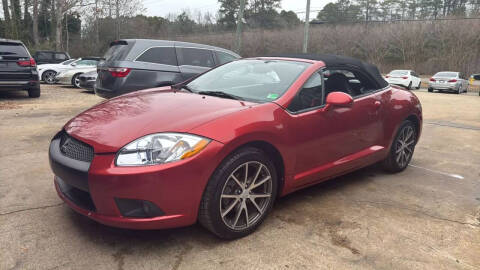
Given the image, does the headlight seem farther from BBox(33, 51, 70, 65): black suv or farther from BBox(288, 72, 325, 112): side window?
BBox(33, 51, 70, 65): black suv

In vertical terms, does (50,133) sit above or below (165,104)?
below

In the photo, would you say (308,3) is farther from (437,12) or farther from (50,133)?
(437,12)

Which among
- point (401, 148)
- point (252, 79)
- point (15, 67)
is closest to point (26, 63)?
point (15, 67)

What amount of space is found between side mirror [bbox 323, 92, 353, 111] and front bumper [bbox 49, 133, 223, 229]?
4.12 feet

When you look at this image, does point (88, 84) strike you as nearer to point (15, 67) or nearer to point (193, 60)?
point (15, 67)

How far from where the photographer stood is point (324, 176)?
3.41 m

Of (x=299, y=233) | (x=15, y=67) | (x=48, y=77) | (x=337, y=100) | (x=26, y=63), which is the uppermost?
(x=26, y=63)

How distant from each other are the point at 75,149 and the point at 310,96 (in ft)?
6.45

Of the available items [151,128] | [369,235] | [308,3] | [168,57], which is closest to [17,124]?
[168,57]

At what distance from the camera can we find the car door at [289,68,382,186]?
311 centimetres

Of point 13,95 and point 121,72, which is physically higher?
point 121,72

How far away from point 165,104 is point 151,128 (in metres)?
0.52

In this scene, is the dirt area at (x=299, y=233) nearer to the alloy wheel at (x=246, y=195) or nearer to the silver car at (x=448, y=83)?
the alloy wheel at (x=246, y=195)

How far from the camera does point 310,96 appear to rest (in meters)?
3.29
